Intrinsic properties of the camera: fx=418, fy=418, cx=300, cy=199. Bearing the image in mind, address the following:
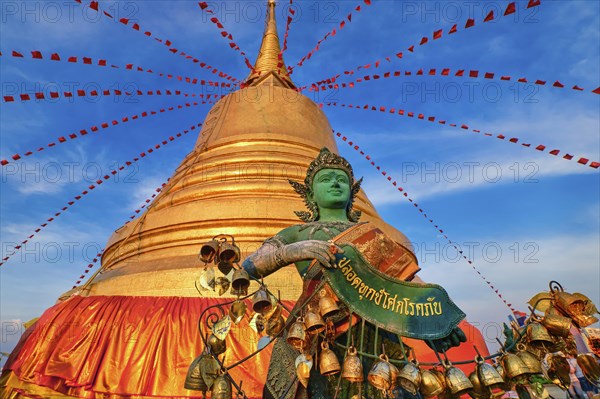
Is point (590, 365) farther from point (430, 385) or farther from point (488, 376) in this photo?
point (430, 385)

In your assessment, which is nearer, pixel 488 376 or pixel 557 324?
pixel 488 376

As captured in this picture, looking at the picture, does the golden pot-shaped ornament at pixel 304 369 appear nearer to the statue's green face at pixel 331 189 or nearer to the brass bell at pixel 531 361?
the brass bell at pixel 531 361

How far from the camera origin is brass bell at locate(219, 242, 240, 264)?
2.71 metres

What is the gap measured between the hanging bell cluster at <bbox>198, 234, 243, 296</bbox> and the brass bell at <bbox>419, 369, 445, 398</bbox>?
1.14 meters

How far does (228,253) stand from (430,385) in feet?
4.66

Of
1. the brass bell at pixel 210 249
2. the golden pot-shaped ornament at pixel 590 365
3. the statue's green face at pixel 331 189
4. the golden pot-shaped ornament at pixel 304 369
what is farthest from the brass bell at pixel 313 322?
the golden pot-shaped ornament at pixel 590 365

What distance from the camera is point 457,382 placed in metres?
1.98

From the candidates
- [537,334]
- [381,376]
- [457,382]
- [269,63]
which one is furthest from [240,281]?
[269,63]

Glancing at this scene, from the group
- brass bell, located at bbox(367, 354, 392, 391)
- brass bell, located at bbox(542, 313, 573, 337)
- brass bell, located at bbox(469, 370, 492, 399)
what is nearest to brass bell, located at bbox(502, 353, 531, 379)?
brass bell, located at bbox(469, 370, 492, 399)

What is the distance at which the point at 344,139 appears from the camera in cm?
1127

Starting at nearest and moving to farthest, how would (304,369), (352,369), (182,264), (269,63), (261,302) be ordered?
(352,369) → (304,369) → (261,302) → (182,264) → (269,63)

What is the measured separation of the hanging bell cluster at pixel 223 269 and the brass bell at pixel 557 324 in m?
1.65

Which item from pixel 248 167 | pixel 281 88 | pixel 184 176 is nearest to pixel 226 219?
pixel 248 167

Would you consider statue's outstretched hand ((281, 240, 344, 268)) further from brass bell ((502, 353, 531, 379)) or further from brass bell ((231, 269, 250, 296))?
brass bell ((502, 353, 531, 379))
